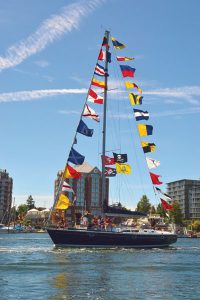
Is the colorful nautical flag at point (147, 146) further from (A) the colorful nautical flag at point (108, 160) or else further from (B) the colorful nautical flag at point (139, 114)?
(A) the colorful nautical flag at point (108, 160)

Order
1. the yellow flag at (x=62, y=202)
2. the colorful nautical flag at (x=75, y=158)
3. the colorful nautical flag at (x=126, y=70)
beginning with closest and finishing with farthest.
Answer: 1. the yellow flag at (x=62, y=202)
2. the colorful nautical flag at (x=75, y=158)
3. the colorful nautical flag at (x=126, y=70)

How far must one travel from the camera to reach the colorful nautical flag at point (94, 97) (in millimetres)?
64312

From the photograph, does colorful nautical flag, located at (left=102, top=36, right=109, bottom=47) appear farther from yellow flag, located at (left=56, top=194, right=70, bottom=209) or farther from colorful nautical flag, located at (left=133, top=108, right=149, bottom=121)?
yellow flag, located at (left=56, top=194, right=70, bottom=209)

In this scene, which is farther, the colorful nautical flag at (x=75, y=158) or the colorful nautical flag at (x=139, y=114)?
the colorful nautical flag at (x=139, y=114)

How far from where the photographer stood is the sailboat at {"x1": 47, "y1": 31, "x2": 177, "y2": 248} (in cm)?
5838

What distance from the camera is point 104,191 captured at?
63.1 m

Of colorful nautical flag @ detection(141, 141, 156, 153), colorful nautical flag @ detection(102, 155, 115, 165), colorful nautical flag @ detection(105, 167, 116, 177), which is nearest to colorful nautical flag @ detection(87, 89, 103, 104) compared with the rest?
colorful nautical flag @ detection(102, 155, 115, 165)

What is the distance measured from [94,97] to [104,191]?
42.1 ft

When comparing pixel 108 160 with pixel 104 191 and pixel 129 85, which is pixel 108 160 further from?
pixel 129 85

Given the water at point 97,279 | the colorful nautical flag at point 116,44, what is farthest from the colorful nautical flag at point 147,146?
the water at point 97,279

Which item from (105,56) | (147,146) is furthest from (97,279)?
(105,56)

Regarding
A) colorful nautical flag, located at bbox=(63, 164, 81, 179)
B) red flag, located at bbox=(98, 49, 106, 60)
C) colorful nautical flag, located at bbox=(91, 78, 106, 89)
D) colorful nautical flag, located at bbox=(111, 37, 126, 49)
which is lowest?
colorful nautical flag, located at bbox=(63, 164, 81, 179)

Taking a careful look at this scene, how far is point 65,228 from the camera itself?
193ft

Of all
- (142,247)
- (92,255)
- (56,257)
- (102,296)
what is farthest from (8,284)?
(142,247)
